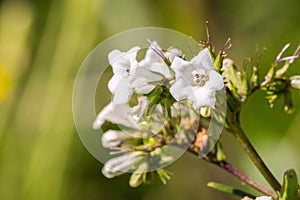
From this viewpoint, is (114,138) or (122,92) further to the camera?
(114,138)

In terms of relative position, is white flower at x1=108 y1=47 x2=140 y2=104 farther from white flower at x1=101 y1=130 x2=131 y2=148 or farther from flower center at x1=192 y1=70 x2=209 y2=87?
white flower at x1=101 y1=130 x2=131 y2=148

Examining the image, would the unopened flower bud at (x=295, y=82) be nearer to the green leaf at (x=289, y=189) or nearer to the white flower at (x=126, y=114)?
the green leaf at (x=289, y=189)

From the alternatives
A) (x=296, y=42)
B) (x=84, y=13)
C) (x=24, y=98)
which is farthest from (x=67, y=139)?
(x=296, y=42)

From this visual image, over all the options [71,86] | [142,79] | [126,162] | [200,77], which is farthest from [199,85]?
[71,86]

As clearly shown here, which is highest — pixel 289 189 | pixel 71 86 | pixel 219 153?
pixel 71 86

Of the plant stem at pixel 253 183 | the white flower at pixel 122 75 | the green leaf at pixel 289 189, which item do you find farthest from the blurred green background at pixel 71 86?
the white flower at pixel 122 75

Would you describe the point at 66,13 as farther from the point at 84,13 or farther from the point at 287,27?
the point at 287,27

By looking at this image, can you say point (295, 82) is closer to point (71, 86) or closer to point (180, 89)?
point (180, 89)
